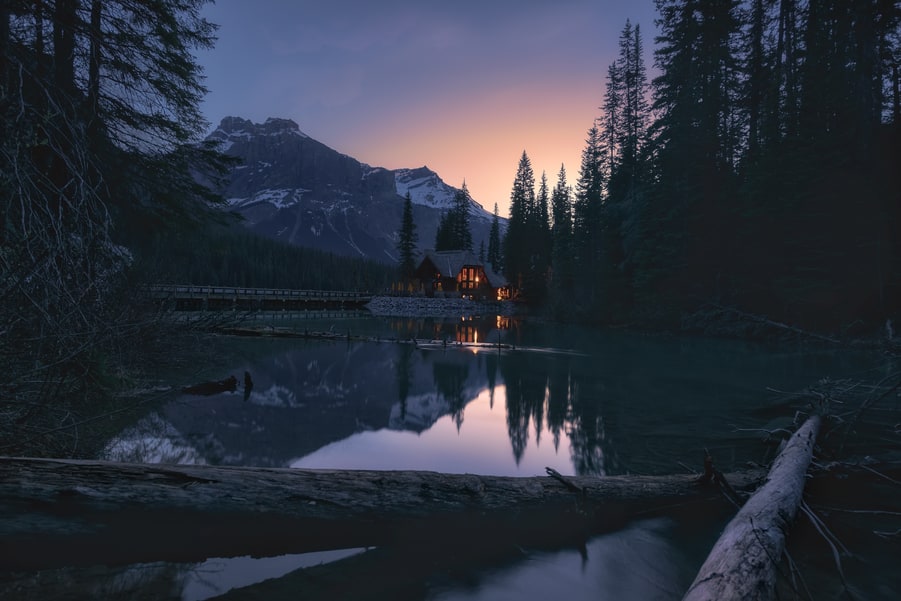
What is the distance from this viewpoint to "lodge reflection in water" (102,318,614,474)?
29.9ft

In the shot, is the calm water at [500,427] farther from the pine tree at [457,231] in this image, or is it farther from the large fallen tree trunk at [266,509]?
the pine tree at [457,231]

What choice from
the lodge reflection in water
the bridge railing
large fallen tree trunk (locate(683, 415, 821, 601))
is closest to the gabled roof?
the bridge railing

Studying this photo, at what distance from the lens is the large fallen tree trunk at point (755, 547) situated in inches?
114

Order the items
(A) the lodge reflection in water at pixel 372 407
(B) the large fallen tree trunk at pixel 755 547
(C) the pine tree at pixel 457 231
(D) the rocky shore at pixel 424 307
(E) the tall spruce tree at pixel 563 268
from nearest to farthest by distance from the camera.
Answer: (B) the large fallen tree trunk at pixel 755 547
(A) the lodge reflection in water at pixel 372 407
(E) the tall spruce tree at pixel 563 268
(D) the rocky shore at pixel 424 307
(C) the pine tree at pixel 457 231

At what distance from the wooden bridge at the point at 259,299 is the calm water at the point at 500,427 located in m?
23.4

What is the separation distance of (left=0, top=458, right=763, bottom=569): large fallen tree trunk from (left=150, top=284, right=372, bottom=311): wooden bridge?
109ft

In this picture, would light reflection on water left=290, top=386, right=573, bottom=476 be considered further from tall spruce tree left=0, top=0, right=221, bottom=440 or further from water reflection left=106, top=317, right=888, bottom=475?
tall spruce tree left=0, top=0, right=221, bottom=440

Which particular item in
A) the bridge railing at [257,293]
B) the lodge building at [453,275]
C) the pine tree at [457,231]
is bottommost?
the bridge railing at [257,293]

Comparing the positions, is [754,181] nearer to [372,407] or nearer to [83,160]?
[372,407]

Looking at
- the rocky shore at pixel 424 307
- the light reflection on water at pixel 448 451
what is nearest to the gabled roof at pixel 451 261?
the rocky shore at pixel 424 307

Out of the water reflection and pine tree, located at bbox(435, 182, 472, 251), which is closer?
the water reflection

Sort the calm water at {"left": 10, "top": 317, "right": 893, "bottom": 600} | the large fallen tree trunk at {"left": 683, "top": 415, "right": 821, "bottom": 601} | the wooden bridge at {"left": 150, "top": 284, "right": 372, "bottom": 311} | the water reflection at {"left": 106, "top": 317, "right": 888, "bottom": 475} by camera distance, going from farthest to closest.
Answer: the wooden bridge at {"left": 150, "top": 284, "right": 372, "bottom": 311} → the water reflection at {"left": 106, "top": 317, "right": 888, "bottom": 475} → the calm water at {"left": 10, "top": 317, "right": 893, "bottom": 600} → the large fallen tree trunk at {"left": 683, "top": 415, "right": 821, "bottom": 601}

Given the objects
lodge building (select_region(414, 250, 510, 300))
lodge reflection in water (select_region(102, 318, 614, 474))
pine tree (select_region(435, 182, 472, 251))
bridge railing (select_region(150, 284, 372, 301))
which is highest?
pine tree (select_region(435, 182, 472, 251))

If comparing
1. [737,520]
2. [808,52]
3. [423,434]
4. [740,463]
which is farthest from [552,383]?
[808,52]
